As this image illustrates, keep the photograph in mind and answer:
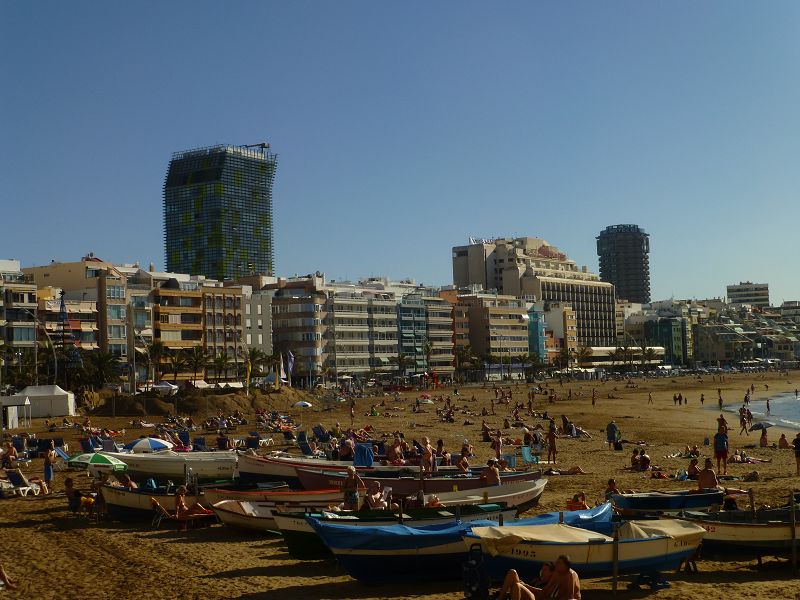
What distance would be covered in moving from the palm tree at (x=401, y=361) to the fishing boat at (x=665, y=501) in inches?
4112

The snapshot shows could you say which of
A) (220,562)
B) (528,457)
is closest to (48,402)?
(528,457)

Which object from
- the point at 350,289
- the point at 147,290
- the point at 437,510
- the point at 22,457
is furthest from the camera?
the point at 350,289

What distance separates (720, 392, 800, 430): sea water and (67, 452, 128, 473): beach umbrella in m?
36.3

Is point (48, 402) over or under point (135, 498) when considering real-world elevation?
over

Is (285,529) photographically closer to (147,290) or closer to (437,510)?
(437,510)

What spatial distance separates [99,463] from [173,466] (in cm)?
220

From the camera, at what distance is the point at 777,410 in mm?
76500

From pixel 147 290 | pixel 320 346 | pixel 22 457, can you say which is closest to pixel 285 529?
pixel 22 457

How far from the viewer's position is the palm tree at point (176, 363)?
3644 inches

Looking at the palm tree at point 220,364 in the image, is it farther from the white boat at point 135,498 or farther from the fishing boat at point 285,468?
the white boat at point 135,498

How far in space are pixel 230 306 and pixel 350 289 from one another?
93.4 ft

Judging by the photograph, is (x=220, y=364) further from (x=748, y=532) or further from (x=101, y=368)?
(x=748, y=532)

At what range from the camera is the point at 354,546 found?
1633 centimetres

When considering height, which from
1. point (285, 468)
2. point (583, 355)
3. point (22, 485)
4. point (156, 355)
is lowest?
point (22, 485)
